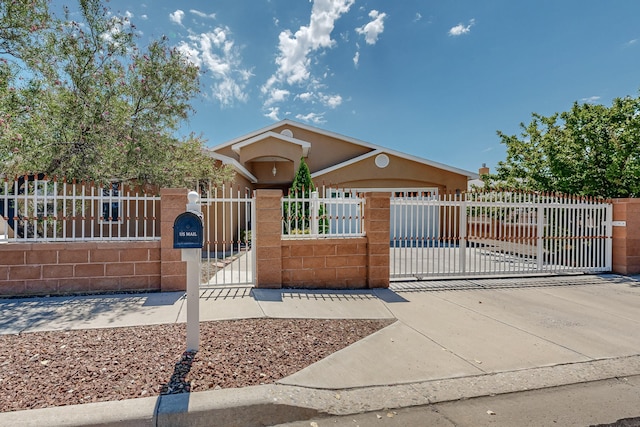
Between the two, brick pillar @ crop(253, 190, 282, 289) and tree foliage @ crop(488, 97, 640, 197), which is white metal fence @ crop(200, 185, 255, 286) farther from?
tree foliage @ crop(488, 97, 640, 197)

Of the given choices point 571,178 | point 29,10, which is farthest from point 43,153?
point 571,178

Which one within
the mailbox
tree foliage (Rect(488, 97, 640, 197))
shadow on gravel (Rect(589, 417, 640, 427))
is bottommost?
shadow on gravel (Rect(589, 417, 640, 427))

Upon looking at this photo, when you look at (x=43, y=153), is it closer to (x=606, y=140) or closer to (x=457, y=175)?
(x=606, y=140)

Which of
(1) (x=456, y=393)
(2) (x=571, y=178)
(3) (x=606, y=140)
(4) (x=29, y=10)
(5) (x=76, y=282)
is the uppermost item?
(4) (x=29, y=10)

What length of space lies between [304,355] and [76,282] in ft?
15.3

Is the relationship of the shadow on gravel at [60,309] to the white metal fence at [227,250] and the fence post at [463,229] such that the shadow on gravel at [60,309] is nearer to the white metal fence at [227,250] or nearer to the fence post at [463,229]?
the white metal fence at [227,250]

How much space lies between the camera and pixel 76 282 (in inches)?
234

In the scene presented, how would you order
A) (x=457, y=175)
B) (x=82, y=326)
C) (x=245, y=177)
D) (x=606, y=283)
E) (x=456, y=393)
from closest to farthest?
(x=456, y=393)
(x=82, y=326)
(x=606, y=283)
(x=245, y=177)
(x=457, y=175)

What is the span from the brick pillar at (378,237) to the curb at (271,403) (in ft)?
11.6

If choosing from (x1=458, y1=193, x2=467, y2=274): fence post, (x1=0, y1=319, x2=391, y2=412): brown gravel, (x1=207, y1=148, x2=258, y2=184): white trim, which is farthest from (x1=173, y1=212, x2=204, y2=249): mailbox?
(x1=207, y1=148, x2=258, y2=184): white trim

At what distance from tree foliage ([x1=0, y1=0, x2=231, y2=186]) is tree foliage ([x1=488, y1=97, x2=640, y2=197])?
11.6 meters

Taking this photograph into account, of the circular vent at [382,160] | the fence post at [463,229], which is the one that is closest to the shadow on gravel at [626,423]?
the fence post at [463,229]

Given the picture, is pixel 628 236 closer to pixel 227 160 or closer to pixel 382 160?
pixel 382 160

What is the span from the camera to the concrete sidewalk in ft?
9.27
